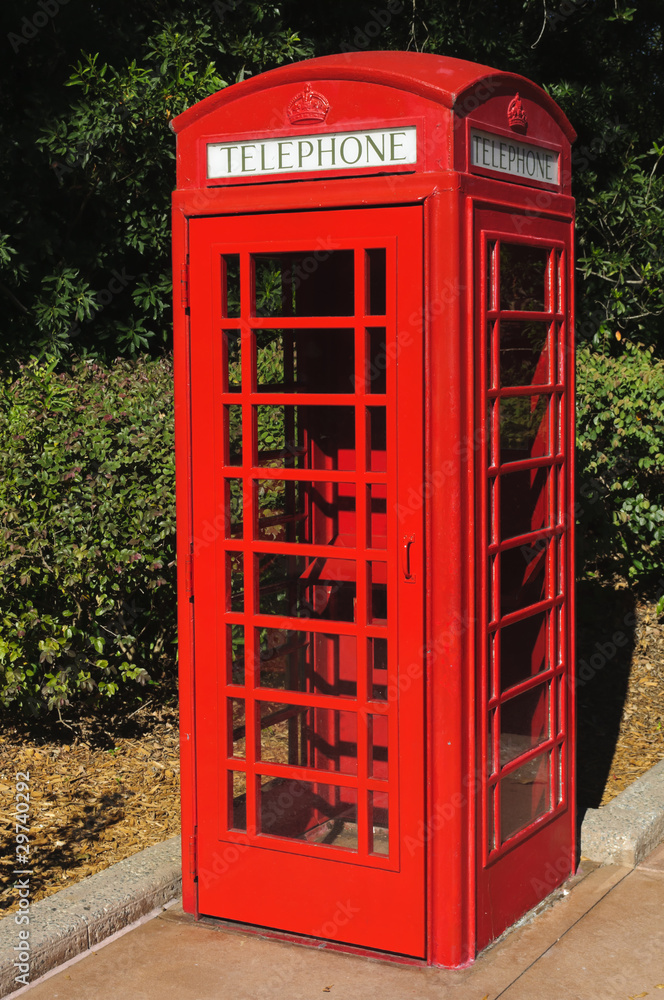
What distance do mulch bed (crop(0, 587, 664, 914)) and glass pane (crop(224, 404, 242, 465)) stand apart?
1744 millimetres

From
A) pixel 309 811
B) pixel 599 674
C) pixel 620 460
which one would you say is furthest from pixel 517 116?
pixel 599 674

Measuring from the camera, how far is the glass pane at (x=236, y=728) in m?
3.82

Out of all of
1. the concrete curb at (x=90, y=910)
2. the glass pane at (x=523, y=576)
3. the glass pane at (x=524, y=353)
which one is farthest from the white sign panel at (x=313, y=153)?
the concrete curb at (x=90, y=910)

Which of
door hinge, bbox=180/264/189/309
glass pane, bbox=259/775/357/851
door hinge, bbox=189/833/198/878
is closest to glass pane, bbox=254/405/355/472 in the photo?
door hinge, bbox=180/264/189/309

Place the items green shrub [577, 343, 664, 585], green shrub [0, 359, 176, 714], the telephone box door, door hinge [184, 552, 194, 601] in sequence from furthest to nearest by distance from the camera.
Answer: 1. green shrub [577, 343, 664, 585]
2. green shrub [0, 359, 176, 714]
3. door hinge [184, 552, 194, 601]
4. the telephone box door

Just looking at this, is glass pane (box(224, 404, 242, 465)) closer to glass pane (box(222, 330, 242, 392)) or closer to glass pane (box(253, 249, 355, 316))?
glass pane (box(222, 330, 242, 392))

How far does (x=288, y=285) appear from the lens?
408 centimetres

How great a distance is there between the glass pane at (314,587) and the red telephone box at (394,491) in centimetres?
2

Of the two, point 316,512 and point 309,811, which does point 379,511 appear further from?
point 309,811

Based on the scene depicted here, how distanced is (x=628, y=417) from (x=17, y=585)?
3.66m

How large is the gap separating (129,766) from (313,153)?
3.11 m

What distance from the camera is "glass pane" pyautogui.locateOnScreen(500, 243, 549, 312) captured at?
364cm

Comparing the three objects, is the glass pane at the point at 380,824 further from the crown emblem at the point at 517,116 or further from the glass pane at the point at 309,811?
Result: the crown emblem at the point at 517,116

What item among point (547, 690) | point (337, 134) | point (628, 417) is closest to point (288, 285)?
point (337, 134)
